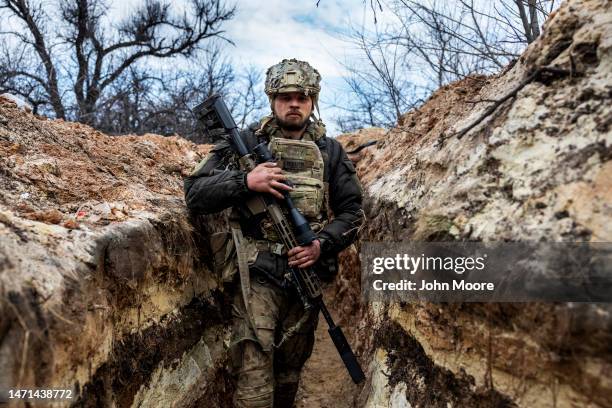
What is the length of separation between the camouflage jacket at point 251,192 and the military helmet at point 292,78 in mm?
284

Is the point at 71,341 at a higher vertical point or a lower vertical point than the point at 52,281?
lower

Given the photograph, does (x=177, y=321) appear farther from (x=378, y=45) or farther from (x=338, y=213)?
(x=378, y=45)

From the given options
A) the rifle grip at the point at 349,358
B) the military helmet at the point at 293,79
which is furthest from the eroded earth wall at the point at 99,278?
the military helmet at the point at 293,79

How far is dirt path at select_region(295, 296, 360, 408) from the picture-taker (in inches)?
161

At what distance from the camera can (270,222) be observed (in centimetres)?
327

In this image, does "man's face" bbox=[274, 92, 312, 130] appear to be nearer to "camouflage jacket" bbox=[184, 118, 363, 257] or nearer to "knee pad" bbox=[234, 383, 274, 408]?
"camouflage jacket" bbox=[184, 118, 363, 257]

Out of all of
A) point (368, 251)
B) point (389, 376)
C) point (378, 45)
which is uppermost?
point (378, 45)

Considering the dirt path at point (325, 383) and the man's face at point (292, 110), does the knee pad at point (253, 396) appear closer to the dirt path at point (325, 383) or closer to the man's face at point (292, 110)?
the dirt path at point (325, 383)

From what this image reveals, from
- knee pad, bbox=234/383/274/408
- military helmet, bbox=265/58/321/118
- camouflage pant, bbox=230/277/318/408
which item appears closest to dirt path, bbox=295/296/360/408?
camouflage pant, bbox=230/277/318/408

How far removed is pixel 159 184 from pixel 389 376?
2.43 m

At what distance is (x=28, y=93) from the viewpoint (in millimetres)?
10812

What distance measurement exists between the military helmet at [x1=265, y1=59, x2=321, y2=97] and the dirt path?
226 centimetres

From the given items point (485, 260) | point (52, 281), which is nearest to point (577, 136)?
point (485, 260)

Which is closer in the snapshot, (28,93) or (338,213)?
(338,213)
